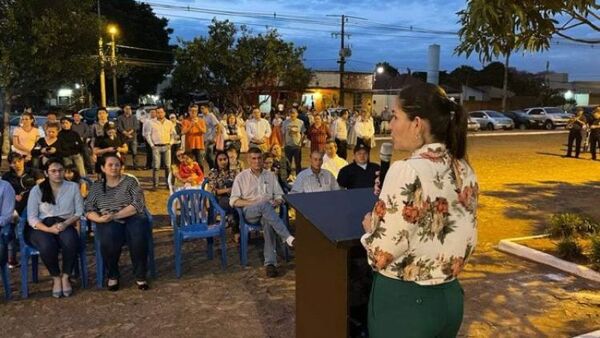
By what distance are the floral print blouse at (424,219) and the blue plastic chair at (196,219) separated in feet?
13.1

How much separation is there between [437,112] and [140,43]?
41.7m

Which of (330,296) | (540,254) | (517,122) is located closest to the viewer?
(330,296)

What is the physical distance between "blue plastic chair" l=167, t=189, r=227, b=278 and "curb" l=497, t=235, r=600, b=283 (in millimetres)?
3281

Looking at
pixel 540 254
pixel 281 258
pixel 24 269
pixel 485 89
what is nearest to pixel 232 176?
pixel 281 258

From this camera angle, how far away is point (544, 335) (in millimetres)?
4031

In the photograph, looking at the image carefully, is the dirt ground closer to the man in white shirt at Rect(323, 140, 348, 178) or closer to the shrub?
the shrub

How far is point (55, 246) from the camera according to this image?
16.4 feet

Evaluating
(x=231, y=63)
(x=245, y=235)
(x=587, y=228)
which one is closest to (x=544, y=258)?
(x=587, y=228)

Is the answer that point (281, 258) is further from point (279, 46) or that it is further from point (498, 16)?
point (279, 46)

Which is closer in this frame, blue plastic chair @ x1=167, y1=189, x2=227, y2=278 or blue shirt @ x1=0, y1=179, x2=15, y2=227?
blue shirt @ x1=0, y1=179, x2=15, y2=227

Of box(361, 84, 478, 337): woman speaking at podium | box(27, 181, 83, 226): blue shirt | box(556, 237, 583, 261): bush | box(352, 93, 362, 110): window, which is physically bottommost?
box(556, 237, 583, 261): bush

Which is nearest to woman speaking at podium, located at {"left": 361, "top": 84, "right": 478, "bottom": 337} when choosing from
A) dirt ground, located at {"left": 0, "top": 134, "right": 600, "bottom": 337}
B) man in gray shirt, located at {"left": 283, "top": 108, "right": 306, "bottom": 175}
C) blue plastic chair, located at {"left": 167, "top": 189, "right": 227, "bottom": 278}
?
dirt ground, located at {"left": 0, "top": 134, "right": 600, "bottom": 337}

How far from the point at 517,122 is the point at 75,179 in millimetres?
33426

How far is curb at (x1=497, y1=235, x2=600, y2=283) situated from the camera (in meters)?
5.23
